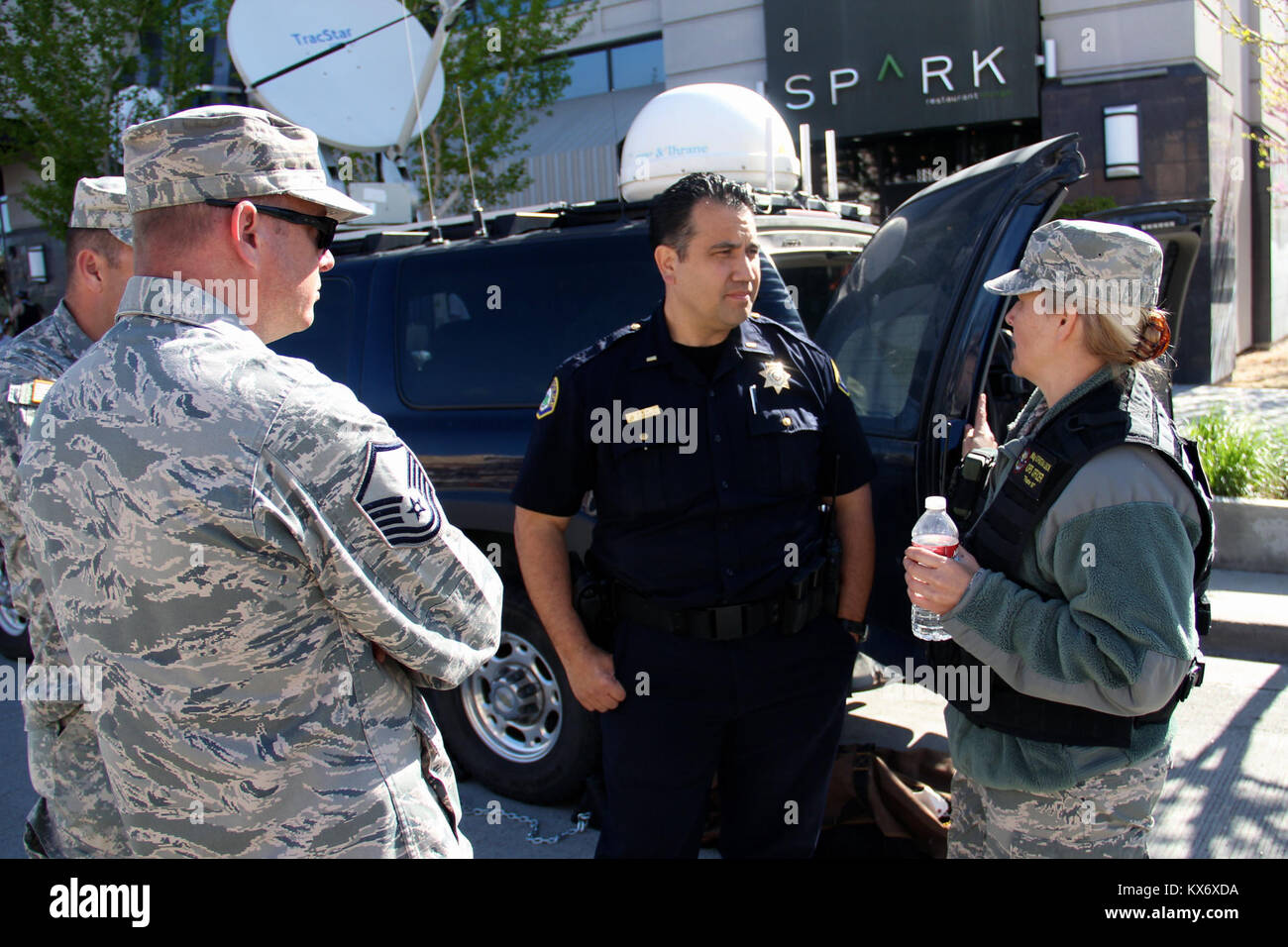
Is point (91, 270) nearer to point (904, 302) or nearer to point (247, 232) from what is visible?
point (247, 232)

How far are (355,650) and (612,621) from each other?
3.54 feet

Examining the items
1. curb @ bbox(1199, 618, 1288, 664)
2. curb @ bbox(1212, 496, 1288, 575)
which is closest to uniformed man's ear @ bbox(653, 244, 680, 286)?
curb @ bbox(1199, 618, 1288, 664)

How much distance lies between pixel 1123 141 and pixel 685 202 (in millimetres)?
10934

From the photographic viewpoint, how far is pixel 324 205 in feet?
5.65

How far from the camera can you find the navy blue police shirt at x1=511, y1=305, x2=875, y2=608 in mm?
2498

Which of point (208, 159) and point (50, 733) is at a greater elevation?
point (208, 159)

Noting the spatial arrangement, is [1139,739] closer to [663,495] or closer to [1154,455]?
[1154,455]

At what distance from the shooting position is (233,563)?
59.5 inches

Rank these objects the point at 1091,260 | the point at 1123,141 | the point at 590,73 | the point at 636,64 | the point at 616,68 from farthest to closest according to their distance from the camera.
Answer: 1. the point at 590,73
2. the point at 616,68
3. the point at 636,64
4. the point at 1123,141
5. the point at 1091,260

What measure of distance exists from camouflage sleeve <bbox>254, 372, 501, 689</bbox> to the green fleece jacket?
1002mm

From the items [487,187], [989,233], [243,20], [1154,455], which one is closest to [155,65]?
[487,187]

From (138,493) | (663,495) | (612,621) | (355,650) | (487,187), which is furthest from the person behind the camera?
(487,187)

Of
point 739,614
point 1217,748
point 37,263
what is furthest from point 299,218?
point 37,263

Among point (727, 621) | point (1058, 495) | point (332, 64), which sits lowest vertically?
point (727, 621)
